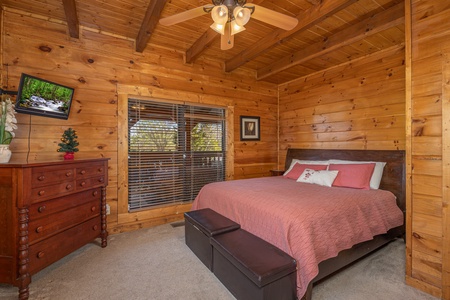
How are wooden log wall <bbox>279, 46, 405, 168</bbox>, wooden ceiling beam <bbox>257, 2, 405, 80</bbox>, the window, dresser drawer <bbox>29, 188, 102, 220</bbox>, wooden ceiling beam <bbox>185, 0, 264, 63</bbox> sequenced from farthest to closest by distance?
the window → wooden log wall <bbox>279, 46, 405, 168</bbox> → wooden ceiling beam <bbox>185, 0, 264, 63</bbox> → wooden ceiling beam <bbox>257, 2, 405, 80</bbox> → dresser drawer <bbox>29, 188, 102, 220</bbox>

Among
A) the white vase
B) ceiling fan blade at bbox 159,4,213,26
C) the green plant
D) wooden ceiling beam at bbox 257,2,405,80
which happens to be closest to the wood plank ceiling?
wooden ceiling beam at bbox 257,2,405,80

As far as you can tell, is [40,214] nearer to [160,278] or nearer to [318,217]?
[160,278]

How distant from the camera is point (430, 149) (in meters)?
1.77

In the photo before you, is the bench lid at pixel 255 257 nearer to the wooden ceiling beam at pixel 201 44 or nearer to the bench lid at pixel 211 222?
the bench lid at pixel 211 222

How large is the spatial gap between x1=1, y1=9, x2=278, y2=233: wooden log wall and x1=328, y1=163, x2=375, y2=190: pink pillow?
6.14 ft

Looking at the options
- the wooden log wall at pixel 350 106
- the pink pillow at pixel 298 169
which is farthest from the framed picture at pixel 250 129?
the pink pillow at pixel 298 169

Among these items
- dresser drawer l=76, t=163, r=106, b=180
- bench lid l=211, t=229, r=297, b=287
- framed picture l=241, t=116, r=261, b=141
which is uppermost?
framed picture l=241, t=116, r=261, b=141

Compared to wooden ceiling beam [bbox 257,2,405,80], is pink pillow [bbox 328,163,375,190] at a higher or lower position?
lower

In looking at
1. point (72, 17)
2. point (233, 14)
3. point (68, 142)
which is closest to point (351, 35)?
point (233, 14)

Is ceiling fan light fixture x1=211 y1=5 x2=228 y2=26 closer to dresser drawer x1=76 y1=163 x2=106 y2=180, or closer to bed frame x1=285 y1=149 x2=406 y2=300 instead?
dresser drawer x1=76 y1=163 x2=106 y2=180

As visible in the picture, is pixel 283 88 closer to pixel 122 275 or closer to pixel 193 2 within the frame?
pixel 193 2

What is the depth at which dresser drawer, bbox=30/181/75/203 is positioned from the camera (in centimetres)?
175

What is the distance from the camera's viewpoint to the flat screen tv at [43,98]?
2252 millimetres

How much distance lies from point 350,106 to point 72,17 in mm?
4097
